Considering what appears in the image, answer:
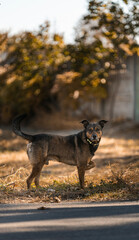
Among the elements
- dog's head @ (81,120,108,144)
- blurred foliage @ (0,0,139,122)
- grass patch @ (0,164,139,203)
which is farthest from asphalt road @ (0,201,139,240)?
blurred foliage @ (0,0,139,122)

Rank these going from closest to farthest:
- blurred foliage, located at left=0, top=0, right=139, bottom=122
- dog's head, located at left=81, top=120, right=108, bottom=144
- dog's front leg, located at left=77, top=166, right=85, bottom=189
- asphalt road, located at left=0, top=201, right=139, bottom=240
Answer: asphalt road, located at left=0, top=201, right=139, bottom=240
dog's head, located at left=81, top=120, right=108, bottom=144
dog's front leg, located at left=77, top=166, right=85, bottom=189
blurred foliage, located at left=0, top=0, right=139, bottom=122

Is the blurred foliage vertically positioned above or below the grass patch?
above

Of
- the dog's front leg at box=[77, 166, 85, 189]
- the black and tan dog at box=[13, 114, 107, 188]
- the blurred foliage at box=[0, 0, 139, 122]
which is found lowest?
the dog's front leg at box=[77, 166, 85, 189]

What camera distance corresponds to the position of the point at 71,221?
4.78 metres

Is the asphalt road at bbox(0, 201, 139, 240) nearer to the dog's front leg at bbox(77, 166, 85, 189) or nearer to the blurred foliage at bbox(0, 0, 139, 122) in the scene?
the dog's front leg at bbox(77, 166, 85, 189)

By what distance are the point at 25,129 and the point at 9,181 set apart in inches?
578

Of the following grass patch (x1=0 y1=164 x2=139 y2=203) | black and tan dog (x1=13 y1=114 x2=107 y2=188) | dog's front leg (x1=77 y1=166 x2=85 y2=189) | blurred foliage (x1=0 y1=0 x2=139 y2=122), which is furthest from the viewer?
blurred foliage (x1=0 y1=0 x2=139 y2=122)

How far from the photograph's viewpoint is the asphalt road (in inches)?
167

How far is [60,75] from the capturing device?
2169 centimetres

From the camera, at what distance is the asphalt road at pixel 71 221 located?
4250 millimetres

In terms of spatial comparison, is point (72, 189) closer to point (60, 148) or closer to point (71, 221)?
point (60, 148)

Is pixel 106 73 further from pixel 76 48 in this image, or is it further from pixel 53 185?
pixel 53 185

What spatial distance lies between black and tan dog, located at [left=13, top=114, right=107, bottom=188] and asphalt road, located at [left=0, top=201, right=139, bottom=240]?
1.06 m

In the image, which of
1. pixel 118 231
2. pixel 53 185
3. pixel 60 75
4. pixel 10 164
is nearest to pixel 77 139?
pixel 53 185
